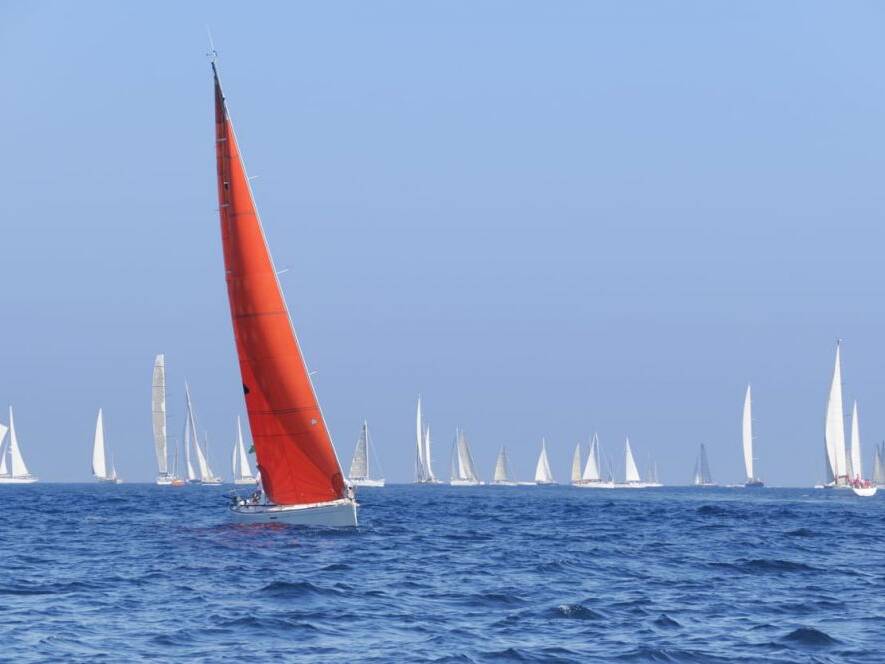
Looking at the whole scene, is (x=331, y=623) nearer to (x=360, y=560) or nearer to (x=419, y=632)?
(x=419, y=632)

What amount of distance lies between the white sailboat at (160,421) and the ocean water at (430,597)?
309 ft

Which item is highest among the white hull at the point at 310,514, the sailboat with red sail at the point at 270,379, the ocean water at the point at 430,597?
the sailboat with red sail at the point at 270,379

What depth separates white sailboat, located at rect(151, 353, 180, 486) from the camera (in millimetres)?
137125

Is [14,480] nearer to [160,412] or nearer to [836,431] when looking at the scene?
[160,412]

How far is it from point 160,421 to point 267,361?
4116 inches

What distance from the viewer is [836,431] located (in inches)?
4454

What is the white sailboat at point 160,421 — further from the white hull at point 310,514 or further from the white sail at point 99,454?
the white hull at point 310,514

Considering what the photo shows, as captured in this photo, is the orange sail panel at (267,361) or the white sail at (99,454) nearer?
the orange sail panel at (267,361)

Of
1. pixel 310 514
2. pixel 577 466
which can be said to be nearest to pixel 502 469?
pixel 577 466

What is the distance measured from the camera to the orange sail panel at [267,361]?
3809 cm

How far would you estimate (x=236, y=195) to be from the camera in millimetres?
38062

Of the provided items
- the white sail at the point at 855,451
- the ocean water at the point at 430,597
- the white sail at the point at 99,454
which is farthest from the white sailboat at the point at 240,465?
the ocean water at the point at 430,597

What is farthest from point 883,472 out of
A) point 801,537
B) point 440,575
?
point 440,575

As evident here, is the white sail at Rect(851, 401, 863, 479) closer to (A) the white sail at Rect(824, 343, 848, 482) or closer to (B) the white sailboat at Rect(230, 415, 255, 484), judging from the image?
(A) the white sail at Rect(824, 343, 848, 482)
